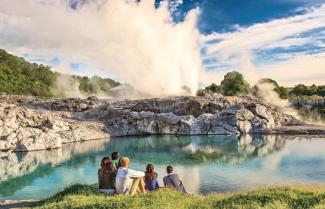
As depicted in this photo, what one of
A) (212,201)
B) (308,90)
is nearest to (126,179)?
(212,201)

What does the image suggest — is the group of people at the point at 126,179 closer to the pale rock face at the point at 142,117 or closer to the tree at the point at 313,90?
the pale rock face at the point at 142,117

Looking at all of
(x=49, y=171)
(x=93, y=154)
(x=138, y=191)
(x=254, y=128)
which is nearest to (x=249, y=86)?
(x=254, y=128)

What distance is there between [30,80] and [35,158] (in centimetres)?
8151

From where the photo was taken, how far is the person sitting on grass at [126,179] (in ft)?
42.7

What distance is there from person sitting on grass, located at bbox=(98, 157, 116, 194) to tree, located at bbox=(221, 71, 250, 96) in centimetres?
8528

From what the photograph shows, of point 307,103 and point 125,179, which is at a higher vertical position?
point 307,103

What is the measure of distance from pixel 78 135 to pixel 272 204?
43.4 meters

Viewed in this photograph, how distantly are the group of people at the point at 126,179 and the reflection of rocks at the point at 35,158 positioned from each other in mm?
15735

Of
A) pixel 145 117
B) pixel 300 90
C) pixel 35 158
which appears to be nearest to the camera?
pixel 35 158

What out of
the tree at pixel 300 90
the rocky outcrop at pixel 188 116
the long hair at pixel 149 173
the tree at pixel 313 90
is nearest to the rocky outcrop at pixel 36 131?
the rocky outcrop at pixel 188 116

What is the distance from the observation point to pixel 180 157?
3453cm

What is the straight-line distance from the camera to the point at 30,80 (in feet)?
371

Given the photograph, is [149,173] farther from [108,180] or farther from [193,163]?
[193,163]

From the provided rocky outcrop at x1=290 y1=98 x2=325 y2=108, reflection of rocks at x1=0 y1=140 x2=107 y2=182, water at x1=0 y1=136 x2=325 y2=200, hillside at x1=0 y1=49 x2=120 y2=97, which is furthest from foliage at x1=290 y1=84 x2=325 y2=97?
reflection of rocks at x1=0 y1=140 x2=107 y2=182
